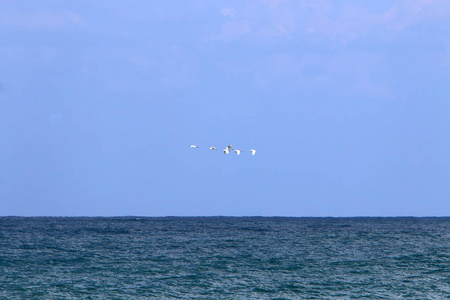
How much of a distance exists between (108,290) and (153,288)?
7.81 feet

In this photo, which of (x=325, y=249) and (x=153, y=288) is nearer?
(x=153, y=288)

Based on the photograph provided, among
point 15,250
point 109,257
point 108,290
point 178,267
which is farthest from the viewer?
point 15,250

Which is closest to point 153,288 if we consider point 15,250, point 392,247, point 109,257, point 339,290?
point 339,290

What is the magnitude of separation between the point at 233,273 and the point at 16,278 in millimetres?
13059

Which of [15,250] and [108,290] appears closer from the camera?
[108,290]

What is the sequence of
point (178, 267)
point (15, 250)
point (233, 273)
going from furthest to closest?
1. point (15, 250)
2. point (178, 267)
3. point (233, 273)

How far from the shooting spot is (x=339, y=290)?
1334 inches

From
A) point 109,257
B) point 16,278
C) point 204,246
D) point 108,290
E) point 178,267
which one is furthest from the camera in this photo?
point 204,246

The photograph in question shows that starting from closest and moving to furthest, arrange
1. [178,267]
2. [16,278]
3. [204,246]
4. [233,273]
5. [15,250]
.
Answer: [16,278] < [233,273] < [178,267] < [15,250] < [204,246]

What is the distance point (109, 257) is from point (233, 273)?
13648mm

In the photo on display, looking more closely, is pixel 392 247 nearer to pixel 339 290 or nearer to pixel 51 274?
pixel 339 290

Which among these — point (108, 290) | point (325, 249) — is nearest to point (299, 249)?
point (325, 249)

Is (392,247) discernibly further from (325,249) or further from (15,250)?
(15,250)

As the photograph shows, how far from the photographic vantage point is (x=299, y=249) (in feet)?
193
